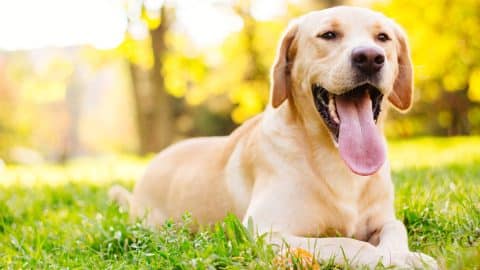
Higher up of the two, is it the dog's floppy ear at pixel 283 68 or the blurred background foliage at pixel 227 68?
the dog's floppy ear at pixel 283 68

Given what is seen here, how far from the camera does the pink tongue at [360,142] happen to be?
130 inches

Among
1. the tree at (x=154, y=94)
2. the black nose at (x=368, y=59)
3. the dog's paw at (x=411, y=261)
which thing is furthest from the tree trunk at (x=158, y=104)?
the dog's paw at (x=411, y=261)

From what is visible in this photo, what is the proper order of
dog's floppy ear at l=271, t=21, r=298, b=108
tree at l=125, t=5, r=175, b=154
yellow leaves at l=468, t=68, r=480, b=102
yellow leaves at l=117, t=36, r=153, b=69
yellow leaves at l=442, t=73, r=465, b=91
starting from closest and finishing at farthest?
dog's floppy ear at l=271, t=21, r=298, b=108 < tree at l=125, t=5, r=175, b=154 < yellow leaves at l=117, t=36, r=153, b=69 < yellow leaves at l=468, t=68, r=480, b=102 < yellow leaves at l=442, t=73, r=465, b=91

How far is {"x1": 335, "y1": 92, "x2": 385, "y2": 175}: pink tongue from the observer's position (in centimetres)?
331

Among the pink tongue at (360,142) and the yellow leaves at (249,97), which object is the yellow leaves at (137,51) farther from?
the pink tongue at (360,142)

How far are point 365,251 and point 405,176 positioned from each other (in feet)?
10.1

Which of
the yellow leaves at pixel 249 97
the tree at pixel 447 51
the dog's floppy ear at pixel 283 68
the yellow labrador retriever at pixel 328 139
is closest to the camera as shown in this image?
the yellow labrador retriever at pixel 328 139

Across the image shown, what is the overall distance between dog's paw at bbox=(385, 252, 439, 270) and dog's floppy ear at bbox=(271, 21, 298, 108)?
1.21m

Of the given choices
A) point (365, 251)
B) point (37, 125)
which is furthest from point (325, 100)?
point (37, 125)

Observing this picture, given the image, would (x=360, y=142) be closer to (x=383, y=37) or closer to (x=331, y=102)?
(x=331, y=102)

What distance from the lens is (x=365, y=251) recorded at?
111 inches

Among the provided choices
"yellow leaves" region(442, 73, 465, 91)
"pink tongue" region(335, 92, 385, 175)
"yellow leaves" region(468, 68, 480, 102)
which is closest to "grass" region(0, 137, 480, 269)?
"pink tongue" region(335, 92, 385, 175)

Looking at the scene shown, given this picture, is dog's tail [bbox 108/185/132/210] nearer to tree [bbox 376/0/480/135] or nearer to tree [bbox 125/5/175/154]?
tree [bbox 125/5/175/154]

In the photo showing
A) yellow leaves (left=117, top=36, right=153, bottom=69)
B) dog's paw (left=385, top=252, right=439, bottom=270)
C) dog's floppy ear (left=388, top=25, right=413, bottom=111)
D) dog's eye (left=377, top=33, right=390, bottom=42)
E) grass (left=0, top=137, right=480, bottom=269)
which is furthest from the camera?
yellow leaves (left=117, top=36, right=153, bottom=69)
